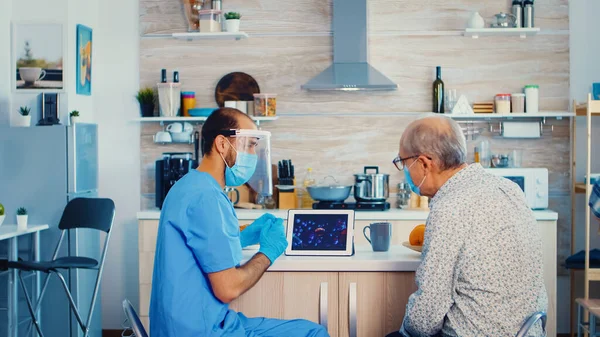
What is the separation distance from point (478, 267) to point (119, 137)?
146 inches

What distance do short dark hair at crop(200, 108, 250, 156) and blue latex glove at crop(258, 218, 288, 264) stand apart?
1.11 feet

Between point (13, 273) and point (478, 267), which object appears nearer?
point (478, 267)

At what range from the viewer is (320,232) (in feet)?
9.08

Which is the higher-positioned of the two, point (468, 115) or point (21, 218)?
point (468, 115)

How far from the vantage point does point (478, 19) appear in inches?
195

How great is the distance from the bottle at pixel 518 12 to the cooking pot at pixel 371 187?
1.37 m

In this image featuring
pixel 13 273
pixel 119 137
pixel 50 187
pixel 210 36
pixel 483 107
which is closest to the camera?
pixel 13 273

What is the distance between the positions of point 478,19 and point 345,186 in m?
1.44

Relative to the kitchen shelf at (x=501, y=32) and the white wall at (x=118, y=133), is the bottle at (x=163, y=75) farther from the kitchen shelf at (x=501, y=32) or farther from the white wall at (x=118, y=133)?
the kitchen shelf at (x=501, y=32)

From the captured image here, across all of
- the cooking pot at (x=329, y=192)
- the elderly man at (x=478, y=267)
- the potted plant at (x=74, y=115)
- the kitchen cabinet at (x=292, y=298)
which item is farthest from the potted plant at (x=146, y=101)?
the elderly man at (x=478, y=267)

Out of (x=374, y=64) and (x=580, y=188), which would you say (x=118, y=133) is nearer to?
(x=374, y=64)

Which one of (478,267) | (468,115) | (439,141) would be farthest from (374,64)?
(478,267)

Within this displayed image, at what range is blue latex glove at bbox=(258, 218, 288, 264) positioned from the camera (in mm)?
2441

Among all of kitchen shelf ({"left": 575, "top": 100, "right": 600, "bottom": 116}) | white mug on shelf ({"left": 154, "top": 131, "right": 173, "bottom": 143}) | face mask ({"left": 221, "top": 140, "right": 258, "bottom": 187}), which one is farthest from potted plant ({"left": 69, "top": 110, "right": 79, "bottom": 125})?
kitchen shelf ({"left": 575, "top": 100, "right": 600, "bottom": 116})
